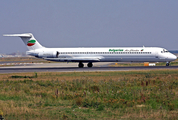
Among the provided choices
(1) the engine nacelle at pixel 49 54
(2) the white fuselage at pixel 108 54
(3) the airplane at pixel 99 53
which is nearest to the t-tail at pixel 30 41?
(3) the airplane at pixel 99 53

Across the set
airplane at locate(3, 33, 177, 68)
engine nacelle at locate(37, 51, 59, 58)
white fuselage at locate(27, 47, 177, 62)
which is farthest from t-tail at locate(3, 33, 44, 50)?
engine nacelle at locate(37, 51, 59, 58)

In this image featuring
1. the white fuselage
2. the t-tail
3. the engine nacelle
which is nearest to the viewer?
the white fuselage

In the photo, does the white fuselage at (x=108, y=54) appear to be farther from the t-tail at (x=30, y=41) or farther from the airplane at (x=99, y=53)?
the t-tail at (x=30, y=41)

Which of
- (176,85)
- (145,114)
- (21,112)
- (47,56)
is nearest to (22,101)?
(21,112)

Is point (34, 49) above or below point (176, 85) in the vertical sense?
above

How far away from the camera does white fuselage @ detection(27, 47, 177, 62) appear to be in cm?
4466

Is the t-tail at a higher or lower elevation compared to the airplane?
higher

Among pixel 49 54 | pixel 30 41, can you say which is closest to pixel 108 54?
pixel 49 54

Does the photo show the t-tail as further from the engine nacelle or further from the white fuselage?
the engine nacelle

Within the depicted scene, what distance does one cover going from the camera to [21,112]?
11.6 m

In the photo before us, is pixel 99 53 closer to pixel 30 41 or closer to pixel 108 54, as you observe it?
pixel 108 54

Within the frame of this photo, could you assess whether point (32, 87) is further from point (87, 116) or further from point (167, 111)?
point (167, 111)

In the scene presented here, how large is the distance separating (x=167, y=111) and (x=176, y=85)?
8388mm

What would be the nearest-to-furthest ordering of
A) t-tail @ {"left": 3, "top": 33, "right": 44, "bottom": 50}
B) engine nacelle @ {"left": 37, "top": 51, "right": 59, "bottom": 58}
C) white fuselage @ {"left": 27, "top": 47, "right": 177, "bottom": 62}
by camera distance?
white fuselage @ {"left": 27, "top": 47, "right": 177, "bottom": 62} → engine nacelle @ {"left": 37, "top": 51, "right": 59, "bottom": 58} → t-tail @ {"left": 3, "top": 33, "right": 44, "bottom": 50}
